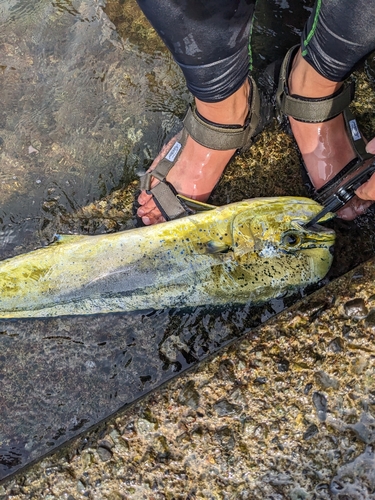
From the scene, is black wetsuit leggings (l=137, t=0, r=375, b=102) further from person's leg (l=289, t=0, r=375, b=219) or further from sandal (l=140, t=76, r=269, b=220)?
sandal (l=140, t=76, r=269, b=220)

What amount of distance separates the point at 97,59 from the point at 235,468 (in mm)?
3143

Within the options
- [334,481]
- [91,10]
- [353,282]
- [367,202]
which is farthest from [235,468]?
[91,10]

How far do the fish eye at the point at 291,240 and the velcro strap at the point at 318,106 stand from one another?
882mm

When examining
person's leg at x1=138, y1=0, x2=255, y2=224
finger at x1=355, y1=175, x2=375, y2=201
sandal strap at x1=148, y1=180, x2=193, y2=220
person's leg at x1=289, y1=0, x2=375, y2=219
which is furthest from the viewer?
sandal strap at x1=148, y1=180, x2=193, y2=220

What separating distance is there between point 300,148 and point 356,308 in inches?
50.9

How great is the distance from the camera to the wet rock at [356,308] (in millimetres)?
2516

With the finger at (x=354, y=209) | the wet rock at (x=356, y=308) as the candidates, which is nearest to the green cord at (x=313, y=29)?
the finger at (x=354, y=209)

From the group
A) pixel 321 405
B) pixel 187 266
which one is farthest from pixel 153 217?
pixel 321 405

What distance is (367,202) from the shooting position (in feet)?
9.85

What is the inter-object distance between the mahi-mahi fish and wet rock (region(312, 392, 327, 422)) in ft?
2.37

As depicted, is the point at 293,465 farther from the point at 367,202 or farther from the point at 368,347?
the point at 367,202

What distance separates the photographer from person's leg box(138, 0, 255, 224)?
2.02 meters

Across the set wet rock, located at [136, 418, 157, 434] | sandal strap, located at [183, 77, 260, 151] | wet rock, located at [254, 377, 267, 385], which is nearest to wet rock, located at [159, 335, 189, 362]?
wet rock, located at [136, 418, 157, 434]

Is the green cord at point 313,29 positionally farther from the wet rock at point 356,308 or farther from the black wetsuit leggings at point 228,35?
the wet rock at point 356,308
